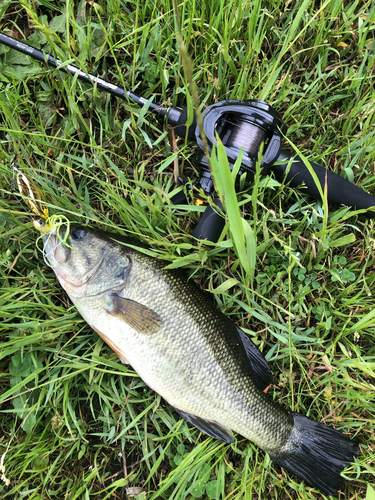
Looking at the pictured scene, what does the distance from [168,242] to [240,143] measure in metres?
0.81

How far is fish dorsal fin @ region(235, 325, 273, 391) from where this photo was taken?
95.2 inches

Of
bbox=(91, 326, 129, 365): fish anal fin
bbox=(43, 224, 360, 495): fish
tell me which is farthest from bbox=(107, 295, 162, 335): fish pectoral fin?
bbox=(91, 326, 129, 365): fish anal fin

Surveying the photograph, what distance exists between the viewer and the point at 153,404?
246 cm

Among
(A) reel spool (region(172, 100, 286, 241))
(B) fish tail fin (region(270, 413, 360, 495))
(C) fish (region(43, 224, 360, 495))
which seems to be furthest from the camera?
(B) fish tail fin (region(270, 413, 360, 495))

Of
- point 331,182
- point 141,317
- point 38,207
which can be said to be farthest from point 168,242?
point 331,182

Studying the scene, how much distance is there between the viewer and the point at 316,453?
236cm

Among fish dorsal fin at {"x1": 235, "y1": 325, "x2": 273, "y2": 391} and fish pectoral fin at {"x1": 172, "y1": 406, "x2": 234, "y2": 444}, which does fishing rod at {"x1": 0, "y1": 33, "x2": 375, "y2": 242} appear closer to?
fish dorsal fin at {"x1": 235, "y1": 325, "x2": 273, "y2": 391}

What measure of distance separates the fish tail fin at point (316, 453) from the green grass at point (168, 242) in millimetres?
117

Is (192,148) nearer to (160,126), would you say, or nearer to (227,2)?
(160,126)

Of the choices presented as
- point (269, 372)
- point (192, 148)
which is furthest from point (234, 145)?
point (269, 372)

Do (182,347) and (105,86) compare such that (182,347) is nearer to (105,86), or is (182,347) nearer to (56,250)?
(56,250)

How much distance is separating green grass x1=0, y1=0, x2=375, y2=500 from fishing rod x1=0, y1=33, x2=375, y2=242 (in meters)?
0.12

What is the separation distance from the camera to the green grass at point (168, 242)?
2402 mm

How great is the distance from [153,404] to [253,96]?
7.98 ft
